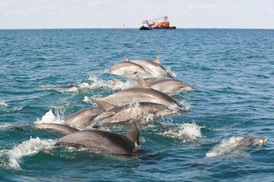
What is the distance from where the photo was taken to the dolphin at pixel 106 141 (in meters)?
9.54

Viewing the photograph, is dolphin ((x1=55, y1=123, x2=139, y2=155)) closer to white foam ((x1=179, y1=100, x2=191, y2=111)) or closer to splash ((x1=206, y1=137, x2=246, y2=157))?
splash ((x1=206, y1=137, x2=246, y2=157))

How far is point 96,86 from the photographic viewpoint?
68.1 ft

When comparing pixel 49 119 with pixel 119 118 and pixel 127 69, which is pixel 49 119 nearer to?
pixel 119 118

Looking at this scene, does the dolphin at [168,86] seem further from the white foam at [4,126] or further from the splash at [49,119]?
the white foam at [4,126]

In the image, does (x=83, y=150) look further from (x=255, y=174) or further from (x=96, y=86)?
(x=96, y=86)

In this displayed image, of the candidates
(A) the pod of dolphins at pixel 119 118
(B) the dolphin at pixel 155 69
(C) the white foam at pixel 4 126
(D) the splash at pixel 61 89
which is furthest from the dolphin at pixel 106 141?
(B) the dolphin at pixel 155 69

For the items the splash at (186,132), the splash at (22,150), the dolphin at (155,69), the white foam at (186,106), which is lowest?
the splash at (22,150)

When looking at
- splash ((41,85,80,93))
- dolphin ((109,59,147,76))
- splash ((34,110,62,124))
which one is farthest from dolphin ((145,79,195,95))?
splash ((34,110,62,124))

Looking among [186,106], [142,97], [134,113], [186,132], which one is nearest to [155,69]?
[186,106]

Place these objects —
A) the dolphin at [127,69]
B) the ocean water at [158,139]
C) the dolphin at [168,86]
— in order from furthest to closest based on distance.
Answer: the dolphin at [127,69], the dolphin at [168,86], the ocean water at [158,139]

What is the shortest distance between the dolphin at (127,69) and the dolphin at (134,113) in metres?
10.2

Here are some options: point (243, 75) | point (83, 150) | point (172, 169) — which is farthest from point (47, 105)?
point (243, 75)

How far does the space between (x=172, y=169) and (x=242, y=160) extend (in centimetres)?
186

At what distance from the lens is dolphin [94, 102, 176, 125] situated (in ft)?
41.6
